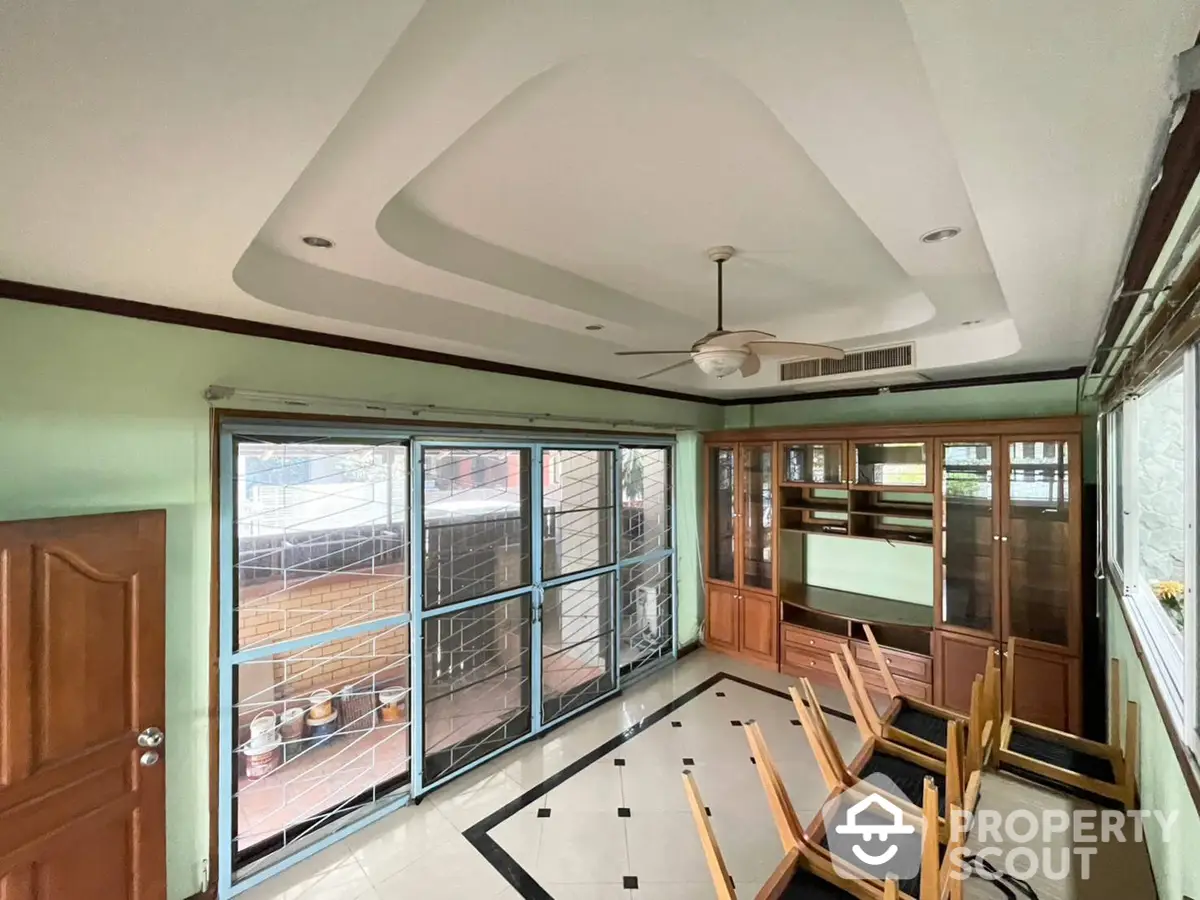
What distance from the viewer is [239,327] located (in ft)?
7.39

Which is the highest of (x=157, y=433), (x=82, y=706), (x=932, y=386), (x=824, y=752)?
(x=932, y=386)

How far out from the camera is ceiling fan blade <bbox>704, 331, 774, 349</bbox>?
73.0 inches

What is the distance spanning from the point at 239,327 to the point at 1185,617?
3325mm

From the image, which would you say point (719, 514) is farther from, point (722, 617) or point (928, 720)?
point (928, 720)

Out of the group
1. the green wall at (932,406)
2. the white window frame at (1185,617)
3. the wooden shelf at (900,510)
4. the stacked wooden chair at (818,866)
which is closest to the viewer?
the white window frame at (1185,617)

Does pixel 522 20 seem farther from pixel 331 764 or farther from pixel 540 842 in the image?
pixel 331 764

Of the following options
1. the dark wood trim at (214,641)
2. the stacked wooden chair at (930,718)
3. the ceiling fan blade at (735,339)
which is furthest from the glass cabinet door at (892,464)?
the dark wood trim at (214,641)

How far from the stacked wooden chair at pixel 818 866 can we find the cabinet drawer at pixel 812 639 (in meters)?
2.41

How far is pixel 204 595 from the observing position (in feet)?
7.17

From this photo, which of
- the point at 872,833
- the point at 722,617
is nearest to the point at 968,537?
the point at 722,617

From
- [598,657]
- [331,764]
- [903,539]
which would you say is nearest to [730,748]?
[598,657]

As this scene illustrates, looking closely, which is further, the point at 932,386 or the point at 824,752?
the point at 932,386

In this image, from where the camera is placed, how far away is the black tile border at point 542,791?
228 cm

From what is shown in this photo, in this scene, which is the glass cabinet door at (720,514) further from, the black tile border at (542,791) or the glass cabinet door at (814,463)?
the black tile border at (542,791)
